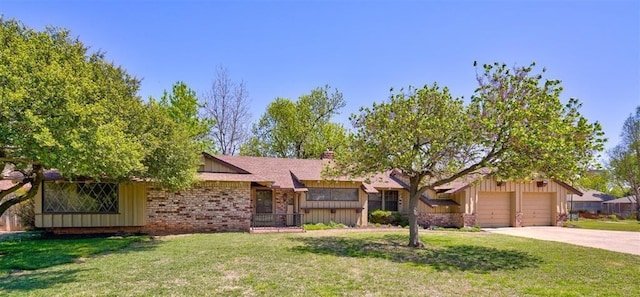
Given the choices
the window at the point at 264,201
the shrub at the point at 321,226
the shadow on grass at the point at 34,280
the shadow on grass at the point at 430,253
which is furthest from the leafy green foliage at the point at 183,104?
the shadow on grass at the point at 34,280

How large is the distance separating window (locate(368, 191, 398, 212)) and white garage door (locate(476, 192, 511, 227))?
4.80m

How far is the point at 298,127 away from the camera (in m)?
36.7

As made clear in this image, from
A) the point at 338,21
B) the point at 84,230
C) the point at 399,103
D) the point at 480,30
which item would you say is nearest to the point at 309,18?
the point at 338,21

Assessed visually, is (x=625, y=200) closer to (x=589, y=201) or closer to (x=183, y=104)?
(x=589, y=201)

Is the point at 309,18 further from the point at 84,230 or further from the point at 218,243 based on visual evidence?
the point at 84,230

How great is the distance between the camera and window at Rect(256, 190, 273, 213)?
1989cm

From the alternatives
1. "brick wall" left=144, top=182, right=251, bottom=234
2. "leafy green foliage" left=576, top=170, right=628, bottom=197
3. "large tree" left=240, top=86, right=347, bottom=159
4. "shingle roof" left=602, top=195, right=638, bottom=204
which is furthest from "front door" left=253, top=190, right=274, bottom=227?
"shingle roof" left=602, top=195, right=638, bottom=204

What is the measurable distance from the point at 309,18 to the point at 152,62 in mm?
10136

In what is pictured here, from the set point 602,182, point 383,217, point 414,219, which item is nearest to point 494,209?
point 383,217

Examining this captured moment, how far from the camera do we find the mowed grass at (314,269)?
7.45 metres

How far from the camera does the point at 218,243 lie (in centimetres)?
1322

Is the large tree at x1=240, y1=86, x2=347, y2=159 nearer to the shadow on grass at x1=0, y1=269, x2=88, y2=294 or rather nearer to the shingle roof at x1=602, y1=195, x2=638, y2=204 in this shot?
the shadow on grass at x1=0, y1=269, x2=88, y2=294

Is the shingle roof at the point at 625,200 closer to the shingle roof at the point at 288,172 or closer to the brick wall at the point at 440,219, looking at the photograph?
the brick wall at the point at 440,219

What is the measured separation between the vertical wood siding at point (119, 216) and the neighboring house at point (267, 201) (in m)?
0.04
